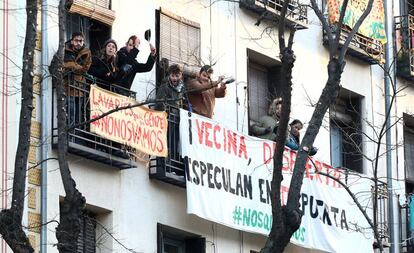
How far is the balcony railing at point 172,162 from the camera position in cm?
2991

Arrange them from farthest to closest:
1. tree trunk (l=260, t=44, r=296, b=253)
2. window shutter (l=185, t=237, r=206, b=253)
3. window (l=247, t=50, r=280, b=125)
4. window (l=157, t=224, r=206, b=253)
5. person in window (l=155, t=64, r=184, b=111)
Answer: window (l=247, t=50, r=280, b=125) < window shutter (l=185, t=237, r=206, b=253) < window (l=157, t=224, r=206, b=253) < person in window (l=155, t=64, r=184, b=111) < tree trunk (l=260, t=44, r=296, b=253)

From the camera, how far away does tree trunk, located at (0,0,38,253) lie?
22.2 meters

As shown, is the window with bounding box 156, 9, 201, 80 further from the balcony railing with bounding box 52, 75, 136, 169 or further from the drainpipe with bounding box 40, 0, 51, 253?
the drainpipe with bounding box 40, 0, 51, 253

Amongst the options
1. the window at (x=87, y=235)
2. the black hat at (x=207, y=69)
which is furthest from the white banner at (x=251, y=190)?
the window at (x=87, y=235)

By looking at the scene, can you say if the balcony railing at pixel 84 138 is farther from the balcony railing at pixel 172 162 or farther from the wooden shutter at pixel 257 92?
the wooden shutter at pixel 257 92

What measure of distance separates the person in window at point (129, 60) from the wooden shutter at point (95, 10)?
0.59 metres

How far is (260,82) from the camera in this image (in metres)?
34.7

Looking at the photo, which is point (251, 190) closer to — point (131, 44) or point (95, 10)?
point (131, 44)

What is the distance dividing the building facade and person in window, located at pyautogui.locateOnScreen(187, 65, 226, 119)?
48 centimetres

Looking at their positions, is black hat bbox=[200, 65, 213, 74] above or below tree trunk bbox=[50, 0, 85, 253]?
above

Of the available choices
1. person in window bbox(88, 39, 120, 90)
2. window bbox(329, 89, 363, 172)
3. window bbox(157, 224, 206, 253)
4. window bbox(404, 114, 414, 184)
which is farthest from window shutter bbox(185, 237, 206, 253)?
window bbox(404, 114, 414, 184)

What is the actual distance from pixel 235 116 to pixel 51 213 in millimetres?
6282

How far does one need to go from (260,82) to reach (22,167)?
1277cm

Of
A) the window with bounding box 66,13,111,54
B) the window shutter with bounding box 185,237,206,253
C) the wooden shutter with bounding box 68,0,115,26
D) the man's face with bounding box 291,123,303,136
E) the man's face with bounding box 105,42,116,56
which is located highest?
the wooden shutter with bounding box 68,0,115,26
